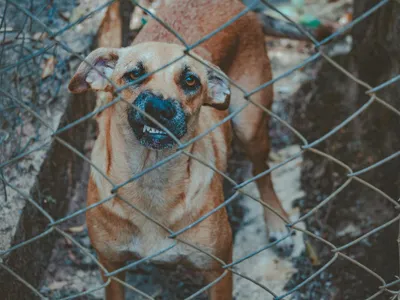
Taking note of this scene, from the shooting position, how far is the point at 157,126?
2.73 meters

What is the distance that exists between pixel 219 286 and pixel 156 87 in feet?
3.75

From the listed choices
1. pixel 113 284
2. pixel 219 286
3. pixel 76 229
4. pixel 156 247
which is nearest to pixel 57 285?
pixel 76 229

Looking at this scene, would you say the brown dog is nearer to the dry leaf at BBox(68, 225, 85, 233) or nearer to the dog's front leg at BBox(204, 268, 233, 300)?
the dog's front leg at BBox(204, 268, 233, 300)

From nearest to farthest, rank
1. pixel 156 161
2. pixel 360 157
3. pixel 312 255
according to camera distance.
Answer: pixel 156 161 → pixel 312 255 → pixel 360 157

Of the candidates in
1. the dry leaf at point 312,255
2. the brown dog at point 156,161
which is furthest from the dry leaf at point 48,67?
the dry leaf at point 312,255

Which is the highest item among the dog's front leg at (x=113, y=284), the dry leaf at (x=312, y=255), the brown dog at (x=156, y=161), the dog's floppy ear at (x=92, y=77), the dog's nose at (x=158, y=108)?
the dog's floppy ear at (x=92, y=77)

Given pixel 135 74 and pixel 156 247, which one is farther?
pixel 156 247

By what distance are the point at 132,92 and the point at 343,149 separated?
241 centimetres

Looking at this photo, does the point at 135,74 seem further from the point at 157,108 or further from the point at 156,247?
the point at 156,247

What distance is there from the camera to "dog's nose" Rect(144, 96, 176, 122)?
260cm

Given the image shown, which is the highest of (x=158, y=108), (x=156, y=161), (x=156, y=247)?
(x=158, y=108)

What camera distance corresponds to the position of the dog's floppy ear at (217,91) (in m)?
3.12

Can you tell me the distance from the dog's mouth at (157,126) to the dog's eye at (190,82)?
0.20 meters

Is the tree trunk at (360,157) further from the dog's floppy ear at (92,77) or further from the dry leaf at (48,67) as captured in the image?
the dry leaf at (48,67)
